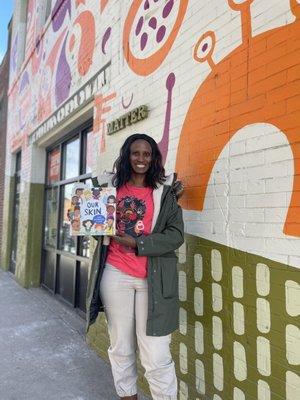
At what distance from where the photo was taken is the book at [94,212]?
2481 millimetres

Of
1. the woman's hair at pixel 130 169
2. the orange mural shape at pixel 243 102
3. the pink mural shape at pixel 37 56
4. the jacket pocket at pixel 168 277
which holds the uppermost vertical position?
the pink mural shape at pixel 37 56

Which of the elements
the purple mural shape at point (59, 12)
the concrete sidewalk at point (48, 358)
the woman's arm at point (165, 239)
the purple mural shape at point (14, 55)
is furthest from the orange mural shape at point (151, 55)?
the purple mural shape at point (14, 55)

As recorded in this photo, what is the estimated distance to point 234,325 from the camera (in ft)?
8.49

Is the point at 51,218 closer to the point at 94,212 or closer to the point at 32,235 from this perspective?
the point at 32,235

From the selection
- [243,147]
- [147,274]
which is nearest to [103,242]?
[147,274]

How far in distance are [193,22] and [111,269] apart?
1.96 metres

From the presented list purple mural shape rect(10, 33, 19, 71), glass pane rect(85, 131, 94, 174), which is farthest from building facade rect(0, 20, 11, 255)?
glass pane rect(85, 131, 94, 174)

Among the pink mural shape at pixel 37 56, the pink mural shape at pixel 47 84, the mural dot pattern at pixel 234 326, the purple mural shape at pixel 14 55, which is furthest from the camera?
the purple mural shape at pixel 14 55

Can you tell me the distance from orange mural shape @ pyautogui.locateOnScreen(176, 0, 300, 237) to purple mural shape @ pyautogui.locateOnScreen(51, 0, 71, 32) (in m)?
4.11

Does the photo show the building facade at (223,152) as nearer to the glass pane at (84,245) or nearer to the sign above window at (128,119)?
the sign above window at (128,119)

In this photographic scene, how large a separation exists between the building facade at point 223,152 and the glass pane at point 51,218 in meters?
3.15

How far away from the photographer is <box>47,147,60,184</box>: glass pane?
296 inches

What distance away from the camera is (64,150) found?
718 cm

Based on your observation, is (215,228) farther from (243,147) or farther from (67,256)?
(67,256)
